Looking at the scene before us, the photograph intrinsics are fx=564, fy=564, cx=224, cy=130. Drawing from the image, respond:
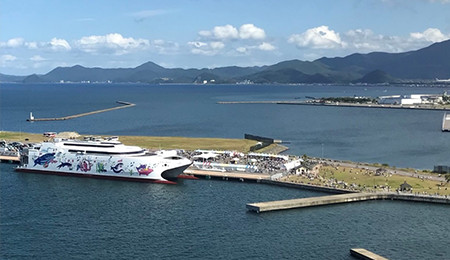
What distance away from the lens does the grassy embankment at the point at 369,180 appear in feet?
190

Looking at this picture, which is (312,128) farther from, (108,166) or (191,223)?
(191,223)

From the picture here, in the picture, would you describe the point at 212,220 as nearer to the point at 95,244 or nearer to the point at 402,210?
the point at 95,244

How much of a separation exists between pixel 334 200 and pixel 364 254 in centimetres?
1550

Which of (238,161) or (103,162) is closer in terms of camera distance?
(103,162)

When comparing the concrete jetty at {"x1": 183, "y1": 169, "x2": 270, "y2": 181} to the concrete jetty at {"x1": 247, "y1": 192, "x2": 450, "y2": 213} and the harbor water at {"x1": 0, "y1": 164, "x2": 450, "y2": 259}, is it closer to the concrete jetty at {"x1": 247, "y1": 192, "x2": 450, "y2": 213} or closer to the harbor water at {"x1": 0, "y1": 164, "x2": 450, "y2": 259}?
the harbor water at {"x1": 0, "y1": 164, "x2": 450, "y2": 259}

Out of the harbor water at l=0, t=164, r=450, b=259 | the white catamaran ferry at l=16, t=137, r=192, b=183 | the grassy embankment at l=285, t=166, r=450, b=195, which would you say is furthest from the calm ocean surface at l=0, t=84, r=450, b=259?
the grassy embankment at l=285, t=166, r=450, b=195

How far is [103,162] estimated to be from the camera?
66812 millimetres

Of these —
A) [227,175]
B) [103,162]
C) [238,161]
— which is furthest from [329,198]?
[103,162]

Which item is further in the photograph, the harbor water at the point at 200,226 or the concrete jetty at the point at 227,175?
the concrete jetty at the point at 227,175

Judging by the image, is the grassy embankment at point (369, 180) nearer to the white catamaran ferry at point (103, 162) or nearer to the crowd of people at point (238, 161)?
the crowd of people at point (238, 161)

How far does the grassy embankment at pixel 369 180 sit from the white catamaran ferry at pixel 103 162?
1409 centimetres

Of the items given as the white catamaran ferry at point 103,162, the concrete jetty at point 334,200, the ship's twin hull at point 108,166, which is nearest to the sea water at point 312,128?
the concrete jetty at point 334,200

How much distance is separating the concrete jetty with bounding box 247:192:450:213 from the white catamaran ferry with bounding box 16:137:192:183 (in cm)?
1602

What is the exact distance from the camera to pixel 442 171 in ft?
217
